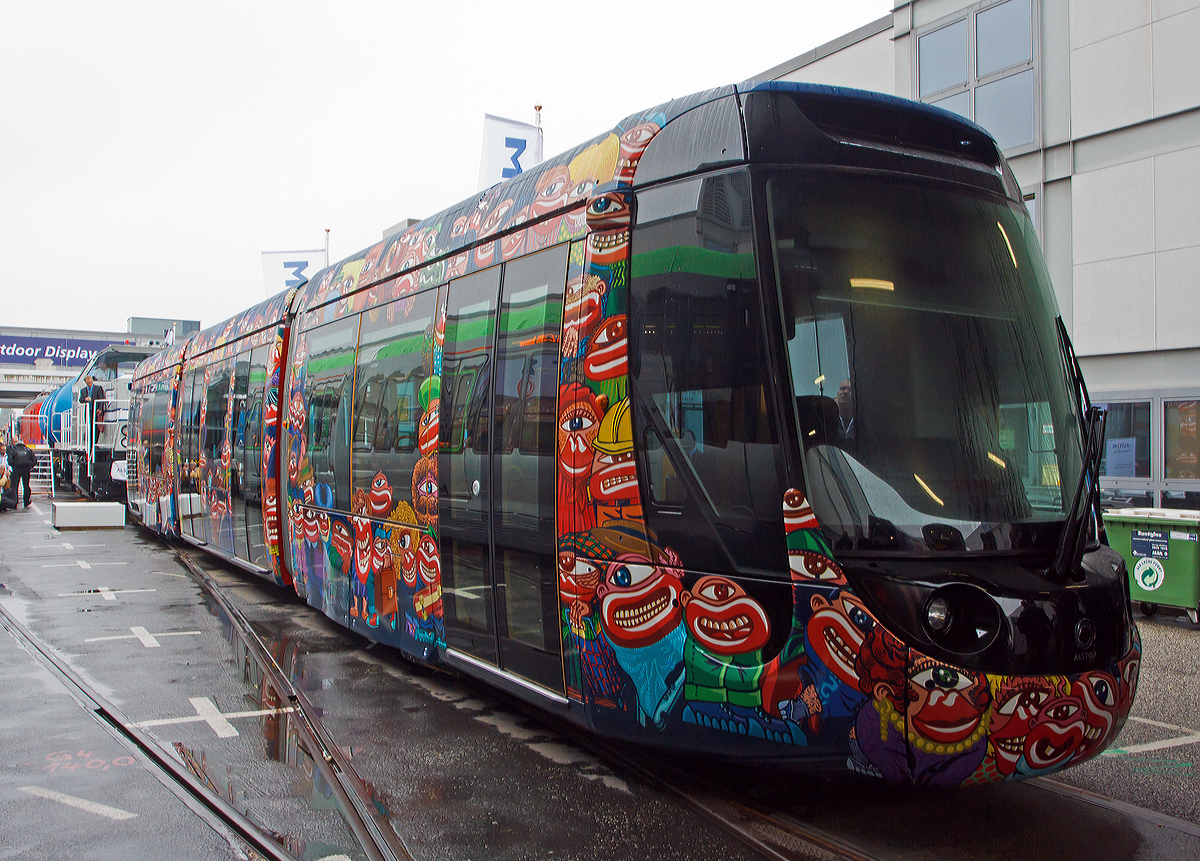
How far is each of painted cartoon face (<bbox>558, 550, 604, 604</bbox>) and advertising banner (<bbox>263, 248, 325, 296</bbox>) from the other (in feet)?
69.4

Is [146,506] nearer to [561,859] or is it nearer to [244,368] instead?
[244,368]

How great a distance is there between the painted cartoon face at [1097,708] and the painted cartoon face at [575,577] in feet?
6.79

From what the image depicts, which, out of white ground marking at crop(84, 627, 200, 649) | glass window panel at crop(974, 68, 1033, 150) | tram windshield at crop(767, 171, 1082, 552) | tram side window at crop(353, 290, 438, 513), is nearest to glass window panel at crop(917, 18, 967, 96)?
glass window panel at crop(974, 68, 1033, 150)

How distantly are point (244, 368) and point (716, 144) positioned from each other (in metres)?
8.21

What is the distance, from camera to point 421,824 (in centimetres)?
427

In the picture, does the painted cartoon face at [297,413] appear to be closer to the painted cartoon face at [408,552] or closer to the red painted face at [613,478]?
the painted cartoon face at [408,552]

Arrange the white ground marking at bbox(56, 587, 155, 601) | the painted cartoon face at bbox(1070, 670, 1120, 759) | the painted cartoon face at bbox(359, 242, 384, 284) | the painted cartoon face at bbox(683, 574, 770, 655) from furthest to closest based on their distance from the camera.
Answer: the white ground marking at bbox(56, 587, 155, 601)
the painted cartoon face at bbox(359, 242, 384, 284)
the painted cartoon face at bbox(683, 574, 770, 655)
the painted cartoon face at bbox(1070, 670, 1120, 759)

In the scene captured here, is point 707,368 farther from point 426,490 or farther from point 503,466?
point 426,490

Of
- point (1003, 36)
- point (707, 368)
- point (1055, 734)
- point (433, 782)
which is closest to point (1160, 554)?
point (1055, 734)

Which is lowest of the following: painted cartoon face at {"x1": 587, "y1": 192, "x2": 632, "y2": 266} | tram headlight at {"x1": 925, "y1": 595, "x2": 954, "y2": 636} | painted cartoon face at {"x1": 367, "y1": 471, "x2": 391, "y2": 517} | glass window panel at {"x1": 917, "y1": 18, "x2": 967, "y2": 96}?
tram headlight at {"x1": 925, "y1": 595, "x2": 954, "y2": 636}

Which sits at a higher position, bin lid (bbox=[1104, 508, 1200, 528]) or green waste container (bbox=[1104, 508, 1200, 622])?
bin lid (bbox=[1104, 508, 1200, 528])

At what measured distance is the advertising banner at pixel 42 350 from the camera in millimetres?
68438

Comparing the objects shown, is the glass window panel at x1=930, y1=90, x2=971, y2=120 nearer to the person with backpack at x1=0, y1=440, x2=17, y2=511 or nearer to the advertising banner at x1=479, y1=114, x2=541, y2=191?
the advertising banner at x1=479, y1=114, x2=541, y2=191

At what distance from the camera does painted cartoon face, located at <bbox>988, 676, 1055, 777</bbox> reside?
3621mm
